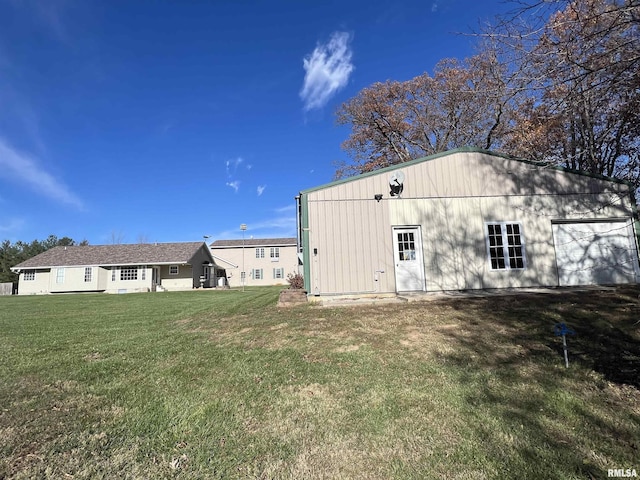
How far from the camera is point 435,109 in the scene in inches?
829

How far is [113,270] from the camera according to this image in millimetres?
28641

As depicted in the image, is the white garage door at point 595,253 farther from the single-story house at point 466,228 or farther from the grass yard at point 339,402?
the grass yard at point 339,402

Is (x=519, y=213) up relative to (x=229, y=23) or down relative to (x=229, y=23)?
down

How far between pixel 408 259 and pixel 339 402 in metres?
7.09

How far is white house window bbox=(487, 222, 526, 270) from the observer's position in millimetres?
10148

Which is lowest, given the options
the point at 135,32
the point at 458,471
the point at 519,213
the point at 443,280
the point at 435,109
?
the point at 458,471

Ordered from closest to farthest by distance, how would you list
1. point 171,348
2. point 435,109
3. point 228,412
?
point 228,412 → point 171,348 → point 435,109

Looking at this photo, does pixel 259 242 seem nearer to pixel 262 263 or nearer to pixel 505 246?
pixel 262 263

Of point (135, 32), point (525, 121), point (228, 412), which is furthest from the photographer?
point (525, 121)

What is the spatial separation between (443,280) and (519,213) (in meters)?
3.17

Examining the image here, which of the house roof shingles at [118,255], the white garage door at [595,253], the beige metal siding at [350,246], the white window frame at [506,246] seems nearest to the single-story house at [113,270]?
the house roof shingles at [118,255]

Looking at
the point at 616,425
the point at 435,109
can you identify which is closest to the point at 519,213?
the point at 616,425

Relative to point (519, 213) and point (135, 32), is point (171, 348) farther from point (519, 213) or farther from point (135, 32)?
point (135, 32)

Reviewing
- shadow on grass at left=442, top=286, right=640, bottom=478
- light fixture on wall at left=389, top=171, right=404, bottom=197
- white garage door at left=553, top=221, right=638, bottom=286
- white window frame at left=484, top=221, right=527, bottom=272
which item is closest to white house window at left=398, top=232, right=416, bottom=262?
light fixture on wall at left=389, top=171, right=404, bottom=197
